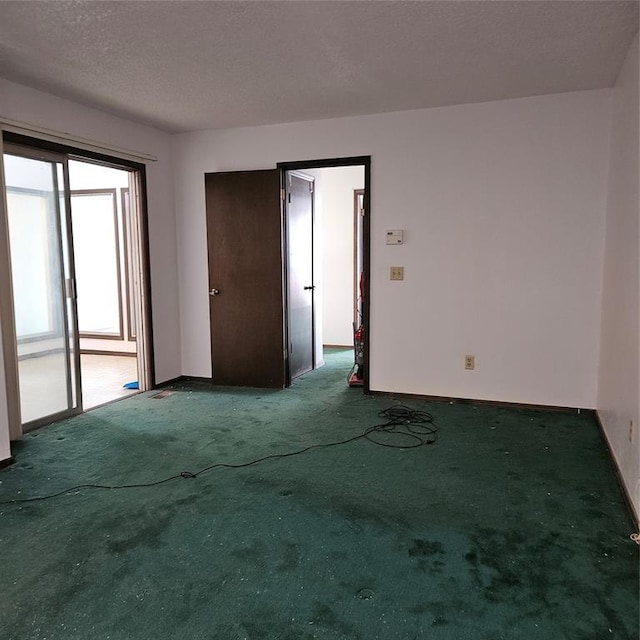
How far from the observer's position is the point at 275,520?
8.05ft

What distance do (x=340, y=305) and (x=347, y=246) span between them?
81 centimetres

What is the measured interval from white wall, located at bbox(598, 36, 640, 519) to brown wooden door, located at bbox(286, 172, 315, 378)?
8.81 feet

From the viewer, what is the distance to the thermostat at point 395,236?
443 centimetres

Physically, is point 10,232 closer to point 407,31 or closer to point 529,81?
point 407,31

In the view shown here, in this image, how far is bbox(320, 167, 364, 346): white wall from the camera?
698cm

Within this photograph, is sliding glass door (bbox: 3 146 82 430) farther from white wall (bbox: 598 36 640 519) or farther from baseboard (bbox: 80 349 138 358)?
white wall (bbox: 598 36 640 519)

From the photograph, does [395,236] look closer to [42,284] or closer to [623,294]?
[623,294]

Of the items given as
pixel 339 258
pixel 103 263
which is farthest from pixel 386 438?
pixel 103 263

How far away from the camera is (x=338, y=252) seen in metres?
7.14

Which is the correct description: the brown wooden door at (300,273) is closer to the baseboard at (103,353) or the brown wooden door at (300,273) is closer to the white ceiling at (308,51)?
the white ceiling at (308,51)

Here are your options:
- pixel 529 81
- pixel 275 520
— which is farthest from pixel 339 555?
pixel 529 81

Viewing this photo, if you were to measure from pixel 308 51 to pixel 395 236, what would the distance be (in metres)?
1.78

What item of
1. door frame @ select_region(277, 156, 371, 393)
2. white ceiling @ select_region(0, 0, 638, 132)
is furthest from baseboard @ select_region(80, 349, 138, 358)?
white ceiling @ select_region(0, 0, 638, 132)

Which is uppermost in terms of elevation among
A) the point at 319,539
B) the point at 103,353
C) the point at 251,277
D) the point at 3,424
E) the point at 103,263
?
the point at 103,263
